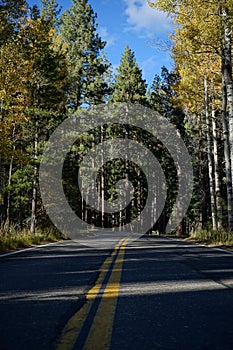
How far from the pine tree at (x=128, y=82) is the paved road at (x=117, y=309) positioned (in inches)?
1731

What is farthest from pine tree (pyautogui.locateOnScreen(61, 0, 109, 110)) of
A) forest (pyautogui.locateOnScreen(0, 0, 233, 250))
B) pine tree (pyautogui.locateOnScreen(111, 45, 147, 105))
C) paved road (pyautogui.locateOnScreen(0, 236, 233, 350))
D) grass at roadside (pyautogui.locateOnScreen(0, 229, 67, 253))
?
paved road (pyautogui.locateOnScreen(0, 236, 233, 350))

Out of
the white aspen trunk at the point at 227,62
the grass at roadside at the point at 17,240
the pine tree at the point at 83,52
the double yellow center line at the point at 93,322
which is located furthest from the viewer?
the pine tree at the point at 83,52

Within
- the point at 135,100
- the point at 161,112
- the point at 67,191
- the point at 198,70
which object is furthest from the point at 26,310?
the point at 135,100

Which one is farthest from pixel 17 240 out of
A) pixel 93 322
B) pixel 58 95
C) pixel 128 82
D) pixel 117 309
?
pixel 128 82

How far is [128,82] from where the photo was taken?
49250mm

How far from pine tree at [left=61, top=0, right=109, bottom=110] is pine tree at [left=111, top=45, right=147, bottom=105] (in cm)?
173

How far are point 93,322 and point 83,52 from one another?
49387mm

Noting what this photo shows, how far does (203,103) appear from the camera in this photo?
22.5m

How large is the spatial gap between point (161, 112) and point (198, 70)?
70.2 ft

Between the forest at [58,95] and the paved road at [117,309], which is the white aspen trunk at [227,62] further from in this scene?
the paved road at [117,309]

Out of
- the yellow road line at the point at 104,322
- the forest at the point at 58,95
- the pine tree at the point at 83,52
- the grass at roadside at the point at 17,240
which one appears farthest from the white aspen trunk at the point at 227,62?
the pine tree at the point at 83,52

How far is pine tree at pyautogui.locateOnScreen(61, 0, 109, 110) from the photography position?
48.8 m

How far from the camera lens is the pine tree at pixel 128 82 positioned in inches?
1945

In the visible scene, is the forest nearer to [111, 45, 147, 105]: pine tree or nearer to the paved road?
the paved road
